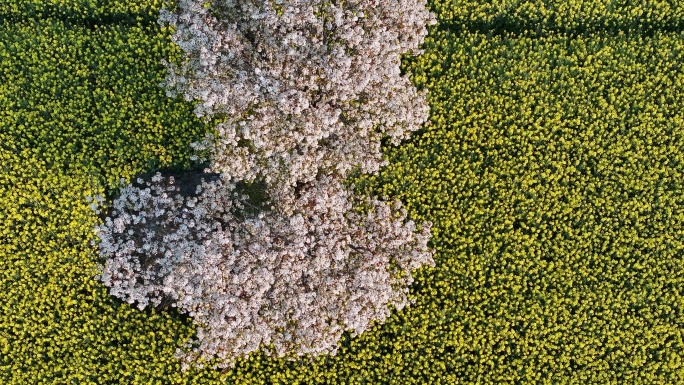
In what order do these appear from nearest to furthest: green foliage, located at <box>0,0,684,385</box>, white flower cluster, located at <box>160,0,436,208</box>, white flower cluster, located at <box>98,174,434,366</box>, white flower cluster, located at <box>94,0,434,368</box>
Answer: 1. white flower cluster, located at <box>160,0,436,208</box>
2. white flower cluster, located at <box>94,0,434,368</box>
3. white flower cluster, located at <box>98,174,434,366</box>
4. green foliage, located at <box>0,0,684,385</box>

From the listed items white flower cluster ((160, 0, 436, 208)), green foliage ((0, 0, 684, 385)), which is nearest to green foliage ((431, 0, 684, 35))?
green foliage ((0, 0, 684, 385))

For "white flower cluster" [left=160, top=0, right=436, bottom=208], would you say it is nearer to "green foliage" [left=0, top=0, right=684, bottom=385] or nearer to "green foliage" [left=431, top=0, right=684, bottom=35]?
"green foliage" [left=0, top=0, right=684, bottom=385]

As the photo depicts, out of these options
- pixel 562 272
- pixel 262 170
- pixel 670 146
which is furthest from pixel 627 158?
pixel 262 170

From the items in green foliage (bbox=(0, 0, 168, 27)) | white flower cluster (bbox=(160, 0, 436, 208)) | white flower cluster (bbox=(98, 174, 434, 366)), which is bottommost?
white flower cluster (bbox=(98, 174, 434, 366))

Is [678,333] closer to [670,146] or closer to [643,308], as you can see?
[643,308]

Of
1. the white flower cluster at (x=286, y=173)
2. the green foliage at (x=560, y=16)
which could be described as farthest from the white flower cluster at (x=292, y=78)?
the green foliage at (x=560, y=16)
